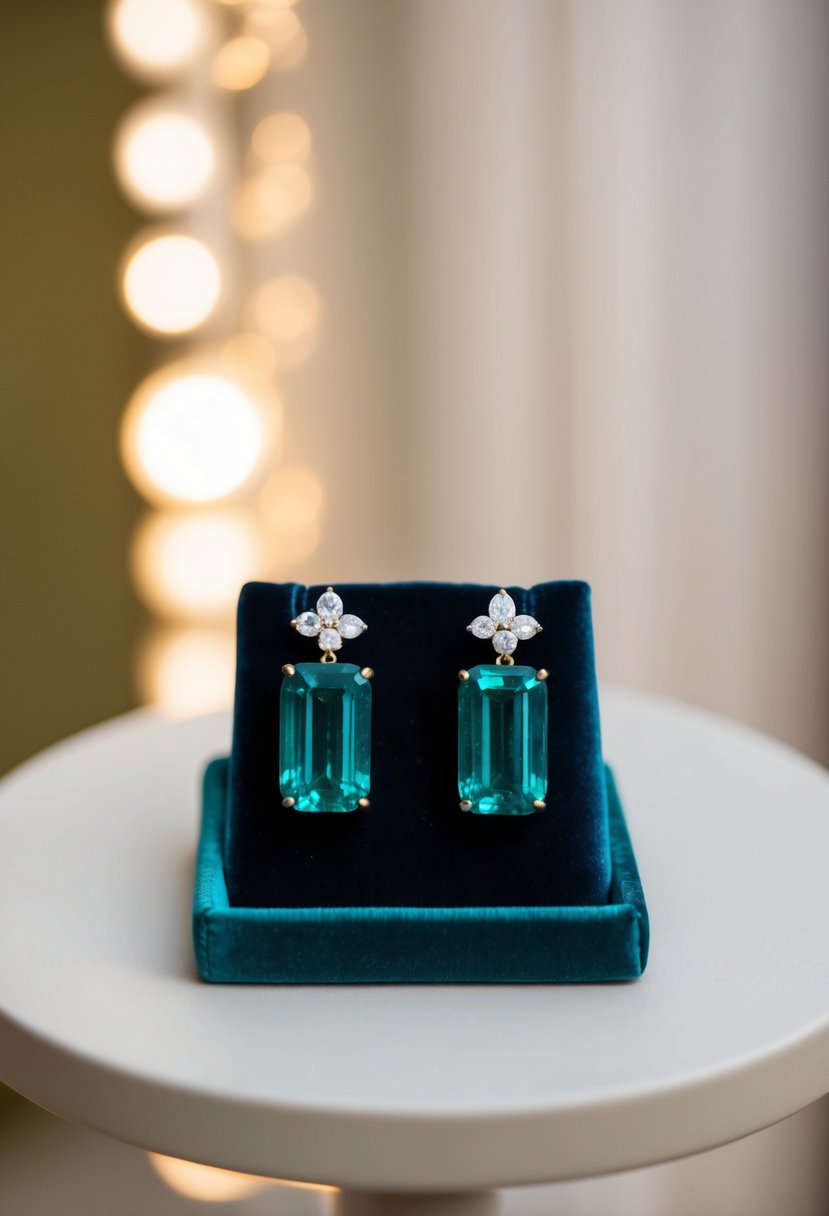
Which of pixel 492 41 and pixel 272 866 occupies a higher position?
pixel 492 41

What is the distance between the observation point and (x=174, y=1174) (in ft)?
4.53

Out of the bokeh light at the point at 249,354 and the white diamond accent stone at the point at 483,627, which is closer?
the white diamond accent stone at the point at 483,627

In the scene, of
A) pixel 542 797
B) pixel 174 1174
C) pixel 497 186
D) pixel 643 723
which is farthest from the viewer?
pixel 497 186

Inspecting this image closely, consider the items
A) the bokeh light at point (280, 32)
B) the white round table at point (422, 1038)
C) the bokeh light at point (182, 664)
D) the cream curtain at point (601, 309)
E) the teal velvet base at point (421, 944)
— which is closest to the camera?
the white round table at point (422, 1038)

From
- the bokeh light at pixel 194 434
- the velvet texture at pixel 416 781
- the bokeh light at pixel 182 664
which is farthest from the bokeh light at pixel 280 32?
the velvet texture at pixel 416 781

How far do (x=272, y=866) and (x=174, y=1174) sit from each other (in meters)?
0.87

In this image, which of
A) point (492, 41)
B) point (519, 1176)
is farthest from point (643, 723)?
point (492, 41)

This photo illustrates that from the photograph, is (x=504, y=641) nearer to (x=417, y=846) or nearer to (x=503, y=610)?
(x=503, y=610)

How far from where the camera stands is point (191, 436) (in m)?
1.70

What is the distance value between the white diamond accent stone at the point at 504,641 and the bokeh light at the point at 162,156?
1.15m

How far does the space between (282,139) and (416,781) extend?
1.17m

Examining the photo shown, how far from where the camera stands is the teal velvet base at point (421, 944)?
649 mm

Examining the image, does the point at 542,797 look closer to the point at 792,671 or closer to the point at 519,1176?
the point at 519,1176

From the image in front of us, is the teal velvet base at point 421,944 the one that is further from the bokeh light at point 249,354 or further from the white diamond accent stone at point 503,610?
the bokeh light at point 249,354
